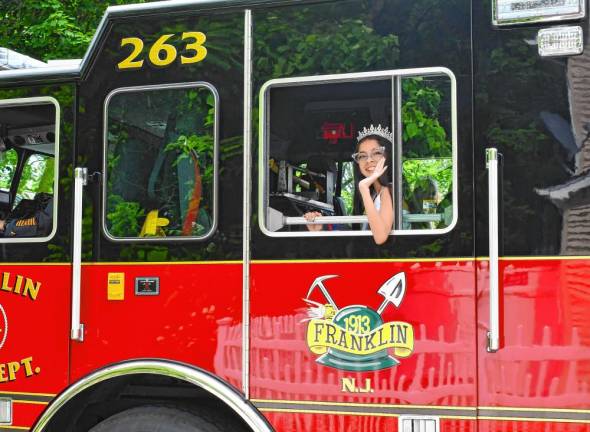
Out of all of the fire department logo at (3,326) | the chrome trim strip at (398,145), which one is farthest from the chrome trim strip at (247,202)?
the fire department logo at (3,326)

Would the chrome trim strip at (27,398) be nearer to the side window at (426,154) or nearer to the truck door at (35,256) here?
the truck door at (35,256)

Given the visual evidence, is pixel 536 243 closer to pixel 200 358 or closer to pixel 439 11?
pixel 439 11

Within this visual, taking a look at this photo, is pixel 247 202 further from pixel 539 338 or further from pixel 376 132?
pixel 539 338

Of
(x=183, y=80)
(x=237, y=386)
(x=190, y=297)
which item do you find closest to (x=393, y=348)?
(x=237, y=386)

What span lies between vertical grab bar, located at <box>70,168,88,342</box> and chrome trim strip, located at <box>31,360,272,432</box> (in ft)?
0.76

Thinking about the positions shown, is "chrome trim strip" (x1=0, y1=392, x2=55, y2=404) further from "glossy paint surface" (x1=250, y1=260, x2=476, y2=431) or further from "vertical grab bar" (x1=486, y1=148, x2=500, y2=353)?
"vertical grab bar" (x1=486, y1=148, x2=500, y2=353)

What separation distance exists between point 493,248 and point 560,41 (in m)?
0.96

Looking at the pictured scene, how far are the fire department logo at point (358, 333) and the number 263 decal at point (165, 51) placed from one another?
1.32 meters

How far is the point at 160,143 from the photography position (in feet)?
12.3

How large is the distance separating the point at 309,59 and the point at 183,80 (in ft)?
2.20

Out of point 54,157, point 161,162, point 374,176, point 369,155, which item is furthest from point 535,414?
point 54,157

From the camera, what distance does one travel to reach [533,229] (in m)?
3.17

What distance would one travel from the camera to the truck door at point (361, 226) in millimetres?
3244

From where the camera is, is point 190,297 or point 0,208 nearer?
point 190,297
